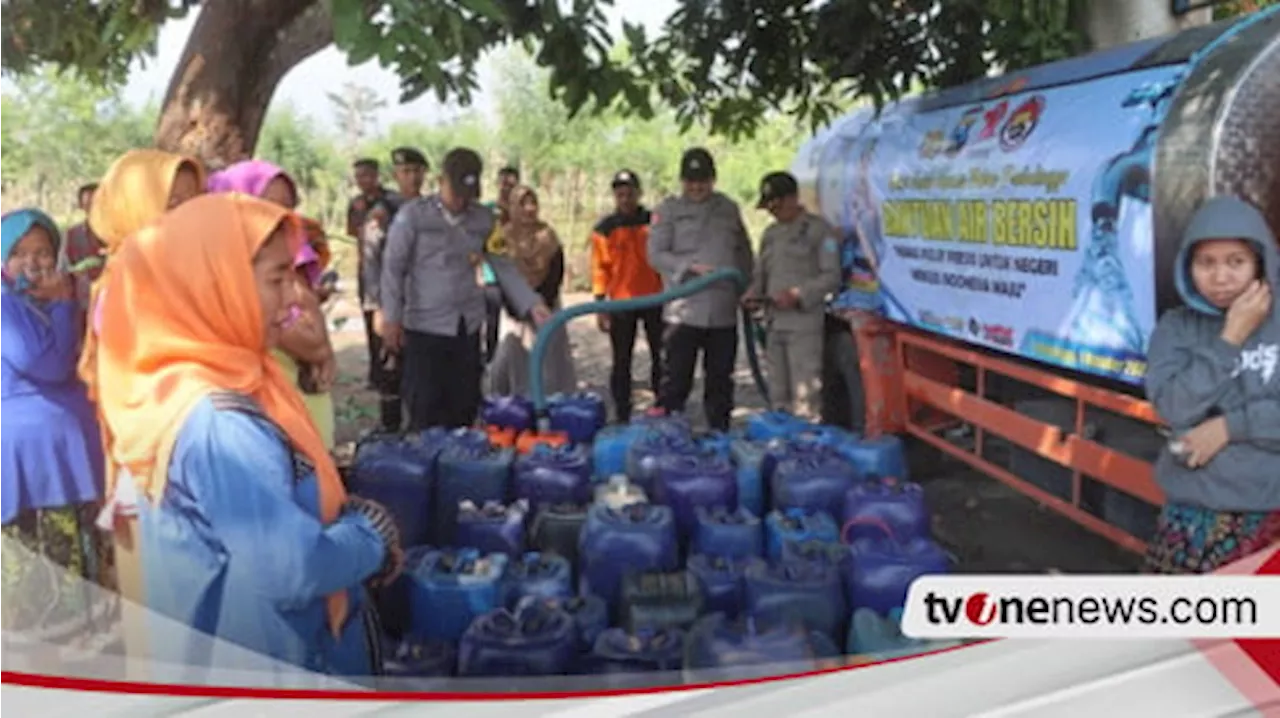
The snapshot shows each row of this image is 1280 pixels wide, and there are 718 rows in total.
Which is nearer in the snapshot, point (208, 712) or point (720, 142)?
point (208, 712)

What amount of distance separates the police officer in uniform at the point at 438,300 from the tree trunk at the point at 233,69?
161 cm

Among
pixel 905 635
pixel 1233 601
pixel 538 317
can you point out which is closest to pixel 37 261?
pixel 905 635

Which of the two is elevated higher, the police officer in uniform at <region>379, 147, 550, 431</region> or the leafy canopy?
the leafy canopy

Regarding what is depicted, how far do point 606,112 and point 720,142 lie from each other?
50.5 inches

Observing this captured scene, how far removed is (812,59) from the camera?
332 cm

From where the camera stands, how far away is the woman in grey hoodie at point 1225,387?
1745 millimetres

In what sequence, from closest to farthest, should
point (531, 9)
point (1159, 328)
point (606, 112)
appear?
point (531, 9) → point (1159, 328) → point (606, 112)

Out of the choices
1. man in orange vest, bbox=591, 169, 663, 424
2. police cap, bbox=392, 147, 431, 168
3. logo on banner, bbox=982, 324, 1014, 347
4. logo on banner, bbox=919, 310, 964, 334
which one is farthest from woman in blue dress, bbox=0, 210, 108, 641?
man in orange vest, bbox=591, 169, 663, 424

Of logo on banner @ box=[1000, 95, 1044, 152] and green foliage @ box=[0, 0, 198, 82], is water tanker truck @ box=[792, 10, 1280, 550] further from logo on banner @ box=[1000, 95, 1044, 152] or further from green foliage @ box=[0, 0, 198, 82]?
green foliage @ box=[0, 0, 198, 82]

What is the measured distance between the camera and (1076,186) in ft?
8.16

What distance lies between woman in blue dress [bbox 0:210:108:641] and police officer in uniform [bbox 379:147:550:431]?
6.39ft

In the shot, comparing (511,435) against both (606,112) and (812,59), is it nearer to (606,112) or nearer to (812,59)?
(606,112)

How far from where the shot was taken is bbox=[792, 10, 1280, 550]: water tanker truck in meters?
2.15

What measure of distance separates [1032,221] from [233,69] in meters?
1.82
